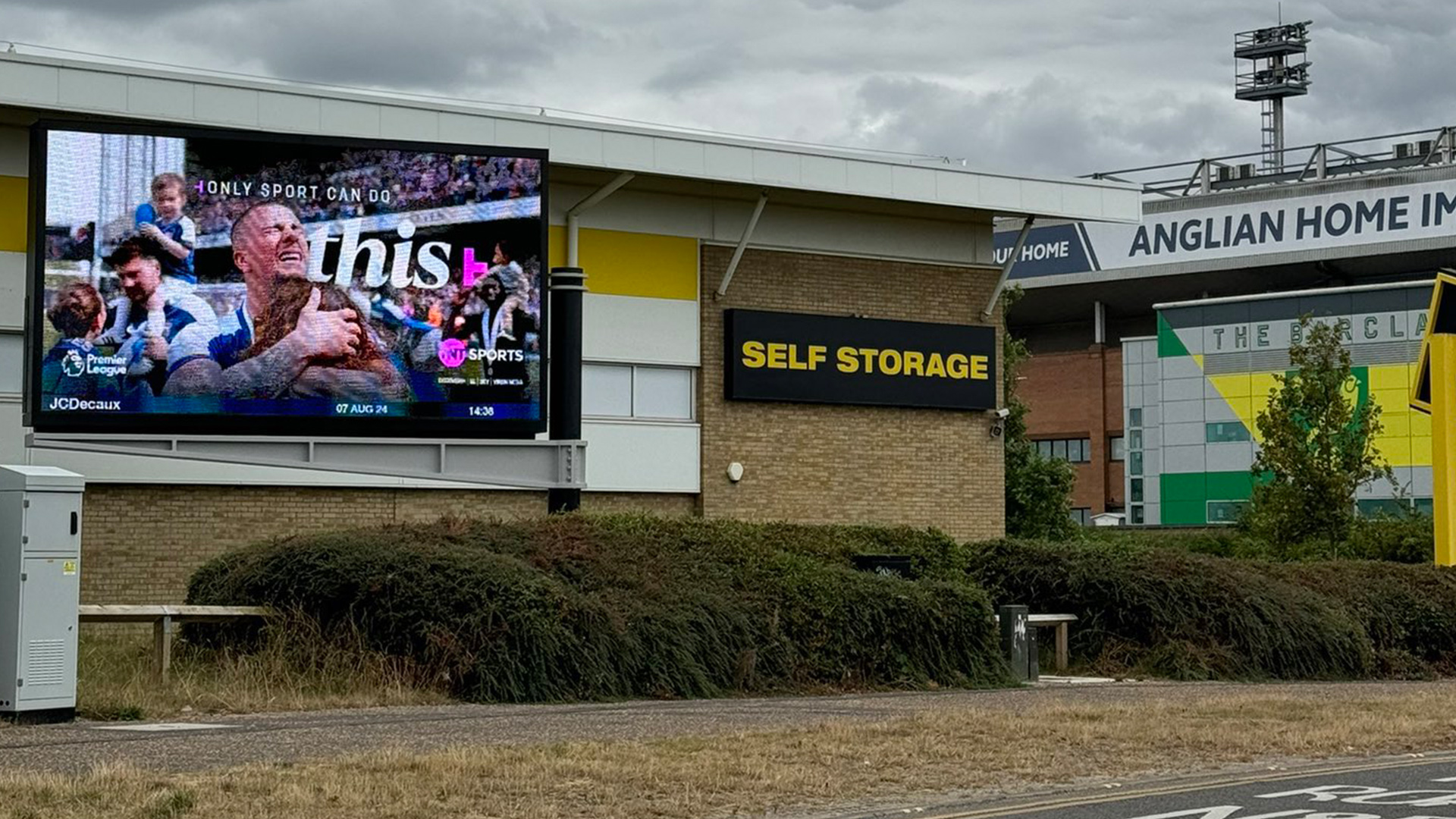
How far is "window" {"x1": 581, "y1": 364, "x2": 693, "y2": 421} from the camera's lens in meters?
31.2

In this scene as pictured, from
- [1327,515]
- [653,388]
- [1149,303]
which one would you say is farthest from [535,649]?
[1149,303]

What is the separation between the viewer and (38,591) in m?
15.5

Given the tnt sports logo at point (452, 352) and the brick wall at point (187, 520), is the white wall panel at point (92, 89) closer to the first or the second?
the brick wall at point (187, 520)

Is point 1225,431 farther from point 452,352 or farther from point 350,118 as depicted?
point 452,352

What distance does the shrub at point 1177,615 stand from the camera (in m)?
24.8

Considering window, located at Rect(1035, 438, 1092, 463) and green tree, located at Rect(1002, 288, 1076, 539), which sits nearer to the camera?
green tree, located at Rect(1002, 288, 1076, 539)

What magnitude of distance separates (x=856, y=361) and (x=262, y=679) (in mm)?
17001

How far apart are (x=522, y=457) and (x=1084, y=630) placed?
7447 millimetres

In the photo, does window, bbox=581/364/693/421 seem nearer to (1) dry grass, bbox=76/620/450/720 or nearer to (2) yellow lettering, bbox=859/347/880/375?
(2) yellow lettering, bbox=859/347/880/375

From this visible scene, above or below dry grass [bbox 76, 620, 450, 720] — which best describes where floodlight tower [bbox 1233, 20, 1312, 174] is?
above

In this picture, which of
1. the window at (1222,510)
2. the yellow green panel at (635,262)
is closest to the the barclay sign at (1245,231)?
the window at (1222,510)

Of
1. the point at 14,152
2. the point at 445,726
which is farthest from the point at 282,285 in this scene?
the point at 445,726

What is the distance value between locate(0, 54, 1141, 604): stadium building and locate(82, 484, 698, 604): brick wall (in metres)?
0.03

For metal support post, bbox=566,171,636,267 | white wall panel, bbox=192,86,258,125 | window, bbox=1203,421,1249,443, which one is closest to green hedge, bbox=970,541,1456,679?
metal support post, bbox=566,171,636,267
